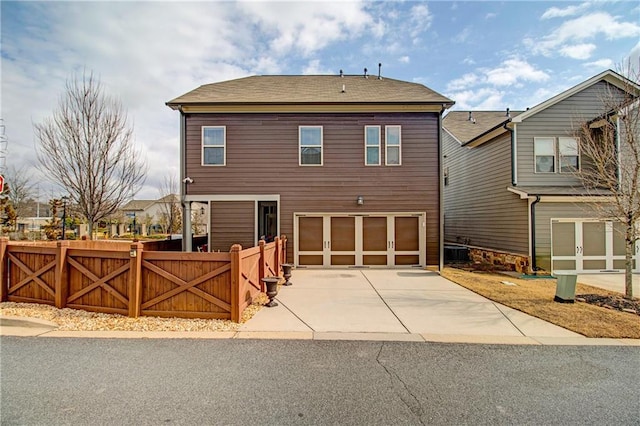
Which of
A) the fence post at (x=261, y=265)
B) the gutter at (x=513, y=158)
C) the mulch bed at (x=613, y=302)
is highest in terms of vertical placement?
the gutter at (x=513, y=158)

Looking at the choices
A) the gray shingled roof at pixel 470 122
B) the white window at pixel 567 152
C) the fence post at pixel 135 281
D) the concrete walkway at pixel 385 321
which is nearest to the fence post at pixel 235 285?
the concrete walkway at pixel 385 321

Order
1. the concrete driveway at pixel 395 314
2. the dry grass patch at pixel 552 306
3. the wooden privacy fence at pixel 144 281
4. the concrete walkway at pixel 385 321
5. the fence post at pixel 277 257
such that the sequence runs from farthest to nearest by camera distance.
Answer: the fence post at pixel 277 257 < the wooden privacy fence at pixel 144 281 < the dry grass patch at pixel 552 306 < the concrete driveway at pixel 395 314 < the concrete walkway at pixel 385 321

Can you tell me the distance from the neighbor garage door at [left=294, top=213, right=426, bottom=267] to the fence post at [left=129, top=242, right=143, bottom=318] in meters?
6.44

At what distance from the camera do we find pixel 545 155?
12.4 m

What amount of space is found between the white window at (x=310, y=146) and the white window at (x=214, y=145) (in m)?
2.94

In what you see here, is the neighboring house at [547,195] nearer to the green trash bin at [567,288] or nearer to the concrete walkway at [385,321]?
the green trash bin at [567,288]

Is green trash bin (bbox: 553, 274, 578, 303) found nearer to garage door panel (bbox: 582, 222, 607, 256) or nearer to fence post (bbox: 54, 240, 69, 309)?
garage door panel (bbox: 582, 222, 607, 256)

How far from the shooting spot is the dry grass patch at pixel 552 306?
18.3ft

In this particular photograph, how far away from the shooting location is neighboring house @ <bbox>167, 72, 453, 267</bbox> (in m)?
11.7

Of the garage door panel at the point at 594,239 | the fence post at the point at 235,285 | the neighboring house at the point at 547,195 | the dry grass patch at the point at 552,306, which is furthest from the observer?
the garage door panel at the point at 594,239

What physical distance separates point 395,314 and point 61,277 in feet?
23.0

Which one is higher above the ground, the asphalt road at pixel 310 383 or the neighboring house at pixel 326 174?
the neighboring house at pixel 326 174

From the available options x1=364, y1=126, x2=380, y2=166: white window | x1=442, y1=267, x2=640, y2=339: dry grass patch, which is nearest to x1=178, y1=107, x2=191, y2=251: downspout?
x1=364, y1=126, x2=380, y2=166: white window

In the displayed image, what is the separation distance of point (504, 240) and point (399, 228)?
4.86 m
